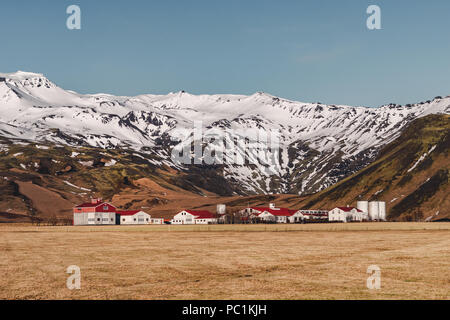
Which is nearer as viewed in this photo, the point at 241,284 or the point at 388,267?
the point at 241,284

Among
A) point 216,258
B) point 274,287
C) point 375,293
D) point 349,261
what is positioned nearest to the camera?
point 375,293

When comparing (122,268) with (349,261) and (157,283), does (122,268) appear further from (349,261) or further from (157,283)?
(349,261)

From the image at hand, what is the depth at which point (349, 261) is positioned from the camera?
54.3 m

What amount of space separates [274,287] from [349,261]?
19.3 m

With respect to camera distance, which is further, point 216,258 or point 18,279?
point 216,258

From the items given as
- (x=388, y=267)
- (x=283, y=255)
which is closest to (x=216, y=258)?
(x=283, y=255)

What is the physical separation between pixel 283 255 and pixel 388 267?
15.8 metres
